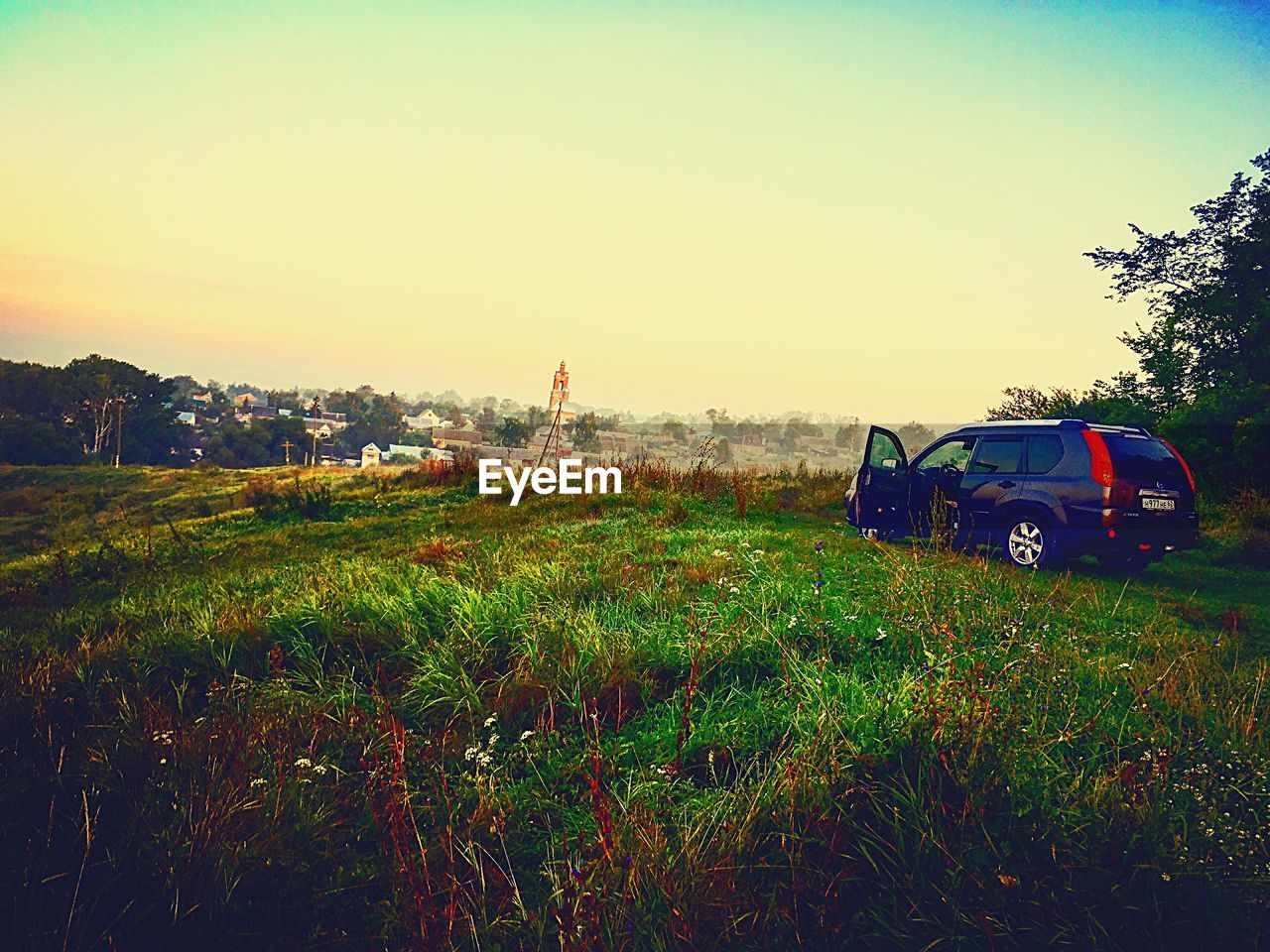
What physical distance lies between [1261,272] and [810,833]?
25.0 metres

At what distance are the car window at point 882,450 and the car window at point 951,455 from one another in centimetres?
50

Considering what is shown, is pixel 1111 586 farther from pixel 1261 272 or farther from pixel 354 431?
pixel 354 431

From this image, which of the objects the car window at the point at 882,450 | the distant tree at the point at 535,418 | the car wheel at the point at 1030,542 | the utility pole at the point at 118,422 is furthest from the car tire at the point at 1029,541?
the utility pole at the point at 118,422

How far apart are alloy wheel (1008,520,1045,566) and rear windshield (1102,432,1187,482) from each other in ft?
3.52

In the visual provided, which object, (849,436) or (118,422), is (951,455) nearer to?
(849,436)

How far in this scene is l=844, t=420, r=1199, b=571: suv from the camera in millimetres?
7262

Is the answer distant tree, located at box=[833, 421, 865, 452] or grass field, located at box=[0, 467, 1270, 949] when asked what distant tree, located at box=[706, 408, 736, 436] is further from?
grass field, located at box=[0, 467, 1270, 949]

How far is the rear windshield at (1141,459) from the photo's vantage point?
23.9 ft

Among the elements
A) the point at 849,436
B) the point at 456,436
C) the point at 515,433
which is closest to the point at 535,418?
the point at 456,436

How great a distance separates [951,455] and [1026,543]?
1.68 metres

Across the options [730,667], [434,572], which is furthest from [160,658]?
[730,667]

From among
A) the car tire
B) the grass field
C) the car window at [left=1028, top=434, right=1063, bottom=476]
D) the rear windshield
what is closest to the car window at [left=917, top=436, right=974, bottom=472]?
the car window at [left=1028, top=434, right=1063, bottom=476]

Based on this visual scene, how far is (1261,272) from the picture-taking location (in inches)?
752

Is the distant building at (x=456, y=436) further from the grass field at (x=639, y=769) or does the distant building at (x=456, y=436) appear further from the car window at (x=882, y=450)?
the grass field at (x=639, y=769)
